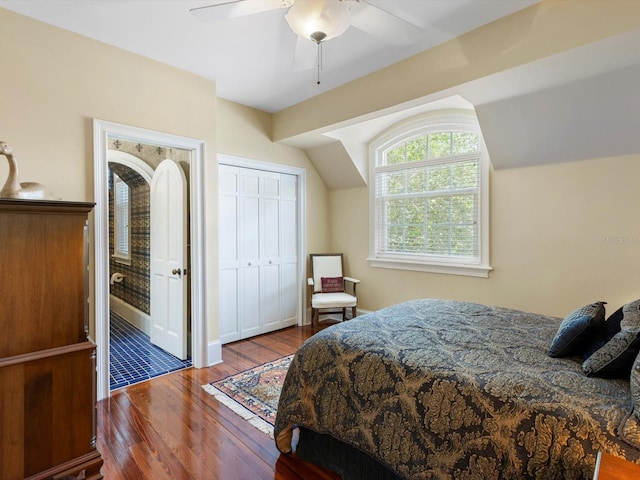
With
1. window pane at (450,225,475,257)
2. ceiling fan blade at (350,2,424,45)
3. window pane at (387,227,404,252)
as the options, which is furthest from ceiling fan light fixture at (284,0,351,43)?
window pane at (387,227,404,252)

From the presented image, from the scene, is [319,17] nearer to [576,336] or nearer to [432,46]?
[432,46]

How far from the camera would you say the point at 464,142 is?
3670 mm

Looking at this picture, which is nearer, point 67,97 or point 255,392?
point 67,97

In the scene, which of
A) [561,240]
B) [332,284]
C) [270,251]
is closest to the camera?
[561,240]

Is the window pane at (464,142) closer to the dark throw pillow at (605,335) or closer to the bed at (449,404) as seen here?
the bed at (449,404)

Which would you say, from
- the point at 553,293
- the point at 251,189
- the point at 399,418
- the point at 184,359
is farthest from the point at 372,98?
the point at 184,359

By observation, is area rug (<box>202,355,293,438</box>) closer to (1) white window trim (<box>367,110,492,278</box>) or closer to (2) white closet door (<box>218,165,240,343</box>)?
(2) white closet door (<box>218,165,240,343</box>)

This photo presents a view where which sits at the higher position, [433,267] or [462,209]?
[462,209]

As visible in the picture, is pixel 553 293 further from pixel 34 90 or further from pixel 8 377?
pixel 34 90

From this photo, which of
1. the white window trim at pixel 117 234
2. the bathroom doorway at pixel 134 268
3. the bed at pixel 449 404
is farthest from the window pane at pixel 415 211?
the white window trim at pixel 117 234

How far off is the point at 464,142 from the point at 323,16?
105 inches

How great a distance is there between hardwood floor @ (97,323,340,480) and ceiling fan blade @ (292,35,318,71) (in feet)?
7.81

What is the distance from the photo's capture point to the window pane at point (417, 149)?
4008 mm

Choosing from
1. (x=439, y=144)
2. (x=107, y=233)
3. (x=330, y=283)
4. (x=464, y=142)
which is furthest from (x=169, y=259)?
(x=464, y=142)
